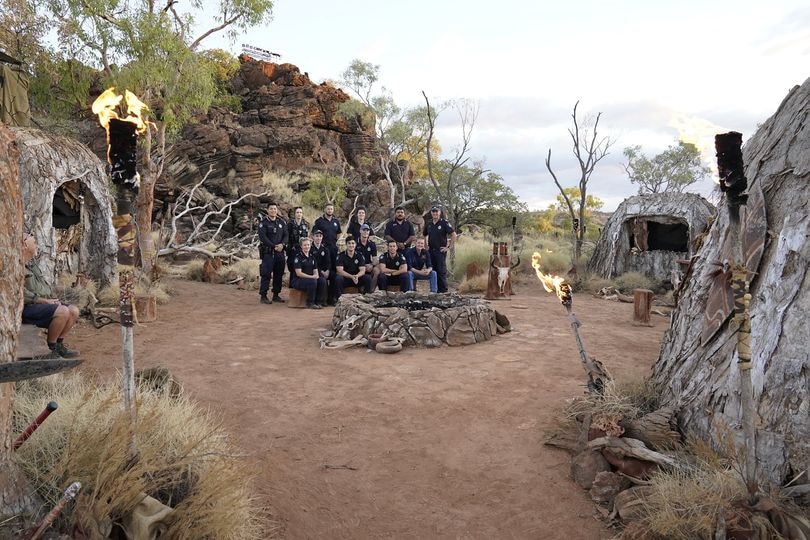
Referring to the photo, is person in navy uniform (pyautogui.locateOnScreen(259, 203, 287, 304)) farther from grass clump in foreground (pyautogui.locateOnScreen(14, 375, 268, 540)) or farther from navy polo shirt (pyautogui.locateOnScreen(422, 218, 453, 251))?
grass clump in foreground (pyautogui.locateOnScreen(14, 375, 268, 540))

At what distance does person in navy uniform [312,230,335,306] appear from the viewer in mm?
9594

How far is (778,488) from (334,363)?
4.23 meters

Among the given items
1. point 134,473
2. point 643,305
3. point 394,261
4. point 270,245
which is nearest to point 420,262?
point 394,261

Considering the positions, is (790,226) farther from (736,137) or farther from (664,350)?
(664,350)

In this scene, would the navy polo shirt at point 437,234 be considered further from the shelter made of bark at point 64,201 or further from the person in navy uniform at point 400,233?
the shelter made of bark at point 64,201

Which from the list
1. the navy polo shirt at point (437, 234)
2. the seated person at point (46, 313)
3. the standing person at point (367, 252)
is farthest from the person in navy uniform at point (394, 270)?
the seated person at point (46, 313)

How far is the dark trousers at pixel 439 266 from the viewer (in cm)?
1052

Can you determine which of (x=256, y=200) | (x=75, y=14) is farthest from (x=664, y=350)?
(x=256, y=200)

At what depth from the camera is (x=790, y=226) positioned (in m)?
2.89

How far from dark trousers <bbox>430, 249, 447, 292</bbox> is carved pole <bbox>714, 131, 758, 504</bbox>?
8.01 m

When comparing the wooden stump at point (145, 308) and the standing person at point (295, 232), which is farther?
the standing person at point (295, 232)

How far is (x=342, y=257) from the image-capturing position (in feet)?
31.8

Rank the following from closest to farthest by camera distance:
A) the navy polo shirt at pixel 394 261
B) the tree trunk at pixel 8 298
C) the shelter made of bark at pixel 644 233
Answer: the tree trunk at pixel 8 298 < the navy polo shirt at pixel 394 261 < the shelter made of bark at pixel 644 233

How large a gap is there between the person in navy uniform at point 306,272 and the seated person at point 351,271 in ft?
1.40
